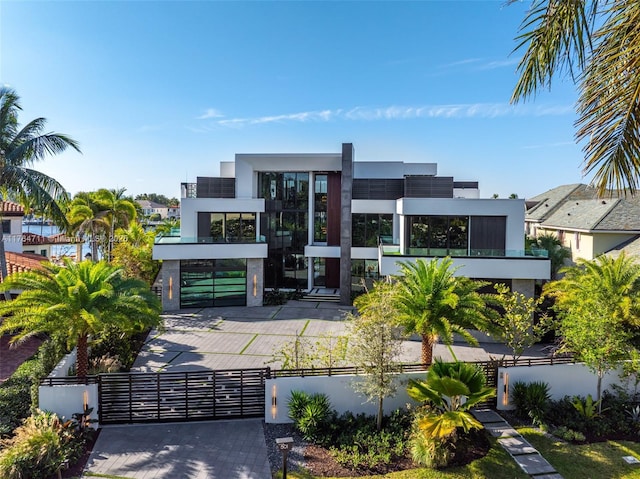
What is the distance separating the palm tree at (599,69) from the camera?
4.35 meters

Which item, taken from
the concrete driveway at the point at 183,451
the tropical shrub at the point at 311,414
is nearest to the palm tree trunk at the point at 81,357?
the concrete driveway at the point at 183,451

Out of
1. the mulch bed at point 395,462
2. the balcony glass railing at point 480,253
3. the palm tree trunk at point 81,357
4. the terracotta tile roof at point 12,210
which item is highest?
the terracotta tile roof at point 12,210

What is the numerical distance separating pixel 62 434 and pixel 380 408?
808cm

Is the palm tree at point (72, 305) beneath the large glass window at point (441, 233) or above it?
beneath

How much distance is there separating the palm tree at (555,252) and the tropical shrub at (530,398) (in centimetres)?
1211

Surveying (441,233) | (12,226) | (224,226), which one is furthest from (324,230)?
(12,226)

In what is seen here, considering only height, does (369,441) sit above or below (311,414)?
below

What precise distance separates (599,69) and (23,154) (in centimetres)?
2093

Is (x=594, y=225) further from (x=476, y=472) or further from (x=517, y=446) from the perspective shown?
(x=476, y=472)

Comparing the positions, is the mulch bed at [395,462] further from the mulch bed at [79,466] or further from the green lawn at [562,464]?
the mulch bed at [79,466]

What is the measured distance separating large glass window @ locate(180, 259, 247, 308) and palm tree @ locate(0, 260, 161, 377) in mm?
10976

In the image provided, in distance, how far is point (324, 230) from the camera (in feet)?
91.8

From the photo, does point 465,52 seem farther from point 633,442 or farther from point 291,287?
point 291,287

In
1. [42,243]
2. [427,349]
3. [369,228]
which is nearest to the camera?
[427,349]
